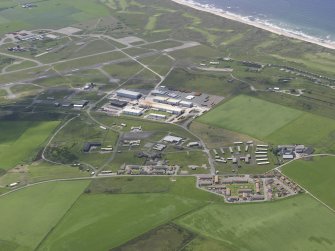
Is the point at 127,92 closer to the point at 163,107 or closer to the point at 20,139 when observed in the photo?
the point at 163,107


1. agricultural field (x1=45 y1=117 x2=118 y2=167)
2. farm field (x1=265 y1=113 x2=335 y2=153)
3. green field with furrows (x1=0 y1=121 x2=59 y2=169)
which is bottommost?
green field with furrows (x1=0 y1=121 x2=59 y2=169)

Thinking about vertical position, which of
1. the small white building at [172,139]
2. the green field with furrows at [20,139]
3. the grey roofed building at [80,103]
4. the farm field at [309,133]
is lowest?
the green field with furrows at [20,139]

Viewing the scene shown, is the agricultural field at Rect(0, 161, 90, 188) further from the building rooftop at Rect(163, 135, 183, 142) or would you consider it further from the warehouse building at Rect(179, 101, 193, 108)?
the warehouse building at Rect(179, 101, 193, 108)

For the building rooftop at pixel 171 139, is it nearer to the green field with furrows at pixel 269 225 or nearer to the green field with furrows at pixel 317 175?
the green field with furrows at pixel 317 175

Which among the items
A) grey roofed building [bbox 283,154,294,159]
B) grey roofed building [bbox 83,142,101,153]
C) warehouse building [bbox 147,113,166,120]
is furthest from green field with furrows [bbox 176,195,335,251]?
warehouse building [bbox 147,113,166,120]

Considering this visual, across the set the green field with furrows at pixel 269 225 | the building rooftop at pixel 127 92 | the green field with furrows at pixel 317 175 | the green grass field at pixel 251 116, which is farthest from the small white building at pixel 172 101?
the green field with furrows at pixel 269 225

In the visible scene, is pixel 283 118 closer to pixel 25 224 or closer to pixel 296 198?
pixel 296 198
